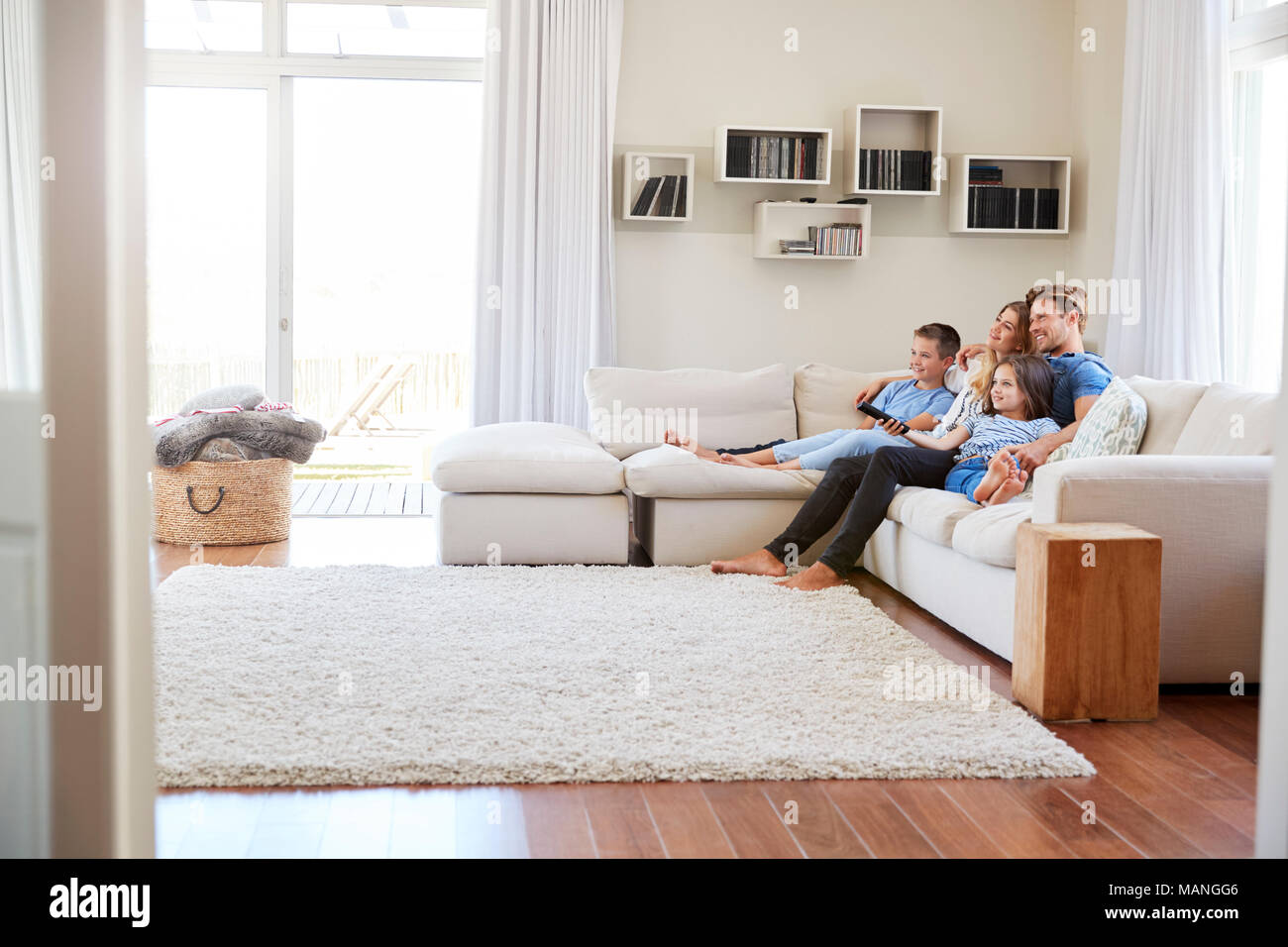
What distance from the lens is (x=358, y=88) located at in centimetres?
632

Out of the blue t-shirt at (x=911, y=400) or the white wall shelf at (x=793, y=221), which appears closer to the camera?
the blue t-shirt at (x=911, y=400)

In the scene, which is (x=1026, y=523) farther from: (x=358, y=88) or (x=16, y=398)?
(x=358, y=88)

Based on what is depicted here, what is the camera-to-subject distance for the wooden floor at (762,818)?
2.04 m

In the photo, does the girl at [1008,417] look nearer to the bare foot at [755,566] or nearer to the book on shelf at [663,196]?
the bare foot at [755,566]

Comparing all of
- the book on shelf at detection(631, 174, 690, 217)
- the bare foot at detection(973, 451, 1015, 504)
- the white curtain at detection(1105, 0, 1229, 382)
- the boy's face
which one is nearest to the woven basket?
the book on shelf at detection(631, 174, 690, 217)

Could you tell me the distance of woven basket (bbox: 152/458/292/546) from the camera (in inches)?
192

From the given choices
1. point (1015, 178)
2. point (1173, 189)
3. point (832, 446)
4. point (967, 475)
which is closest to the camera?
point (967, 475)

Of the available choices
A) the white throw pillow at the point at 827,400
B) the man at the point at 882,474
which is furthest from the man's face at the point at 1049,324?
the white throw pillow at the point at 827,400

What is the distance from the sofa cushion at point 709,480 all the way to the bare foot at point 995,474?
96cm

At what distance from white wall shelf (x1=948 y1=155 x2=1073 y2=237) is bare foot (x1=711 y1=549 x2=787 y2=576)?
109 inches

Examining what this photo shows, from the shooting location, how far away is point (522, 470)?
14.6 ft

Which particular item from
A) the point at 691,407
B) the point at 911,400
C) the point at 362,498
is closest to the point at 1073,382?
the point at 911,400

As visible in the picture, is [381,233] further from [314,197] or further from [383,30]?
[383,30]

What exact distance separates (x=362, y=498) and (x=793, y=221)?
8.72 ft
